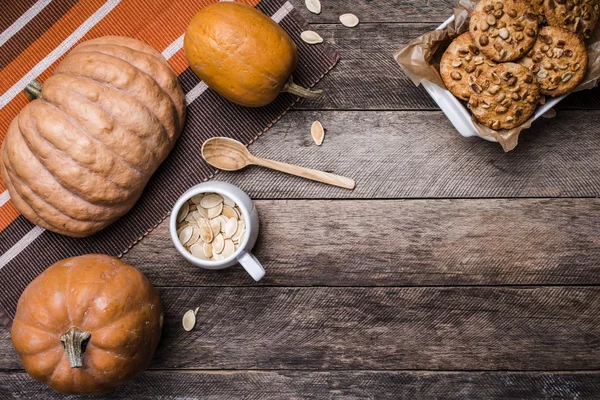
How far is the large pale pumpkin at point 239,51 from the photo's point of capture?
3.81ft

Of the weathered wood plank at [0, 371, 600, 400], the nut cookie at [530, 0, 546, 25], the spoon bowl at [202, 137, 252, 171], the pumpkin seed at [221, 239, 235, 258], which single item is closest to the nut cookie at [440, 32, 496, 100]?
the nut cookie at [530, 0, 546, 25]

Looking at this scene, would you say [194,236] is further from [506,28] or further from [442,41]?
[506,28]

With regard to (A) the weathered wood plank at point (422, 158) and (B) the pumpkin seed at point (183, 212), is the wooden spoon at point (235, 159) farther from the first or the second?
(B) the pumpkin seed at point (183, 212)

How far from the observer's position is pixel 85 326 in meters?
1.15

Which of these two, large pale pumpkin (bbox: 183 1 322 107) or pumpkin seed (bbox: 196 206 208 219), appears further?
pumpkin seed (bbox: 196 206 208 219)

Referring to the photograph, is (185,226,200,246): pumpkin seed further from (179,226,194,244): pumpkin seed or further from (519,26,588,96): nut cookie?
(519,26,588,96): nut cookie

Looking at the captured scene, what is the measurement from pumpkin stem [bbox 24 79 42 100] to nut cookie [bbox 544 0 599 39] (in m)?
1.14

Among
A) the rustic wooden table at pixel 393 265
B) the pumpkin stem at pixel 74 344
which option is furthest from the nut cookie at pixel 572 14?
the pumpkin stem at pixel 74 344

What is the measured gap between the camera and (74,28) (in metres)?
1.35

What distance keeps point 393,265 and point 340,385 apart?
34 cm

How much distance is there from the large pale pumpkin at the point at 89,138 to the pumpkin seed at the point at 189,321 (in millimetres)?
311

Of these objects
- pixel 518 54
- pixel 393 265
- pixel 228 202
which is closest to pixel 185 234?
pixel 228 202

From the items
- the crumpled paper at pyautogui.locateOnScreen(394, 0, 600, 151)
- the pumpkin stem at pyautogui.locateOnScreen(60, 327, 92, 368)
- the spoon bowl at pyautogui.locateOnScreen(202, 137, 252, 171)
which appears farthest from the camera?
the spoon bowl at pyautogui.locateOnScreen(202, 137, 252, 171)

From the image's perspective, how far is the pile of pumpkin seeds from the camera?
1.28 m
